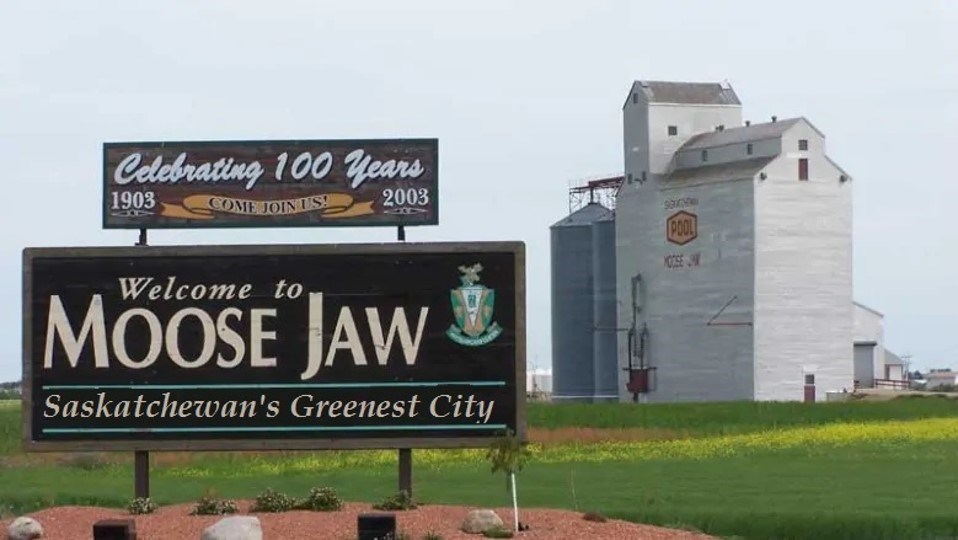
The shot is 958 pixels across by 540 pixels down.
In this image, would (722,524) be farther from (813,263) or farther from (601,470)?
(813,263)

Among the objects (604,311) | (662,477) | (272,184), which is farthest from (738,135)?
(272,184)

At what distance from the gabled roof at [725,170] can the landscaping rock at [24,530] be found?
59.6 m

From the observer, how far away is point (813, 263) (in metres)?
80.3

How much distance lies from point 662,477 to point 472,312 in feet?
38.6

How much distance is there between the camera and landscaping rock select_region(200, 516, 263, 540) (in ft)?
67.3

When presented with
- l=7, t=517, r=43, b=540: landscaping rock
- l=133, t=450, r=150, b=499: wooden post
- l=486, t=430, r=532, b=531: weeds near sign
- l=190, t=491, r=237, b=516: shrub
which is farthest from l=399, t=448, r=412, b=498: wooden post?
l=7, t=517, r=43, b=540: landscaping rock

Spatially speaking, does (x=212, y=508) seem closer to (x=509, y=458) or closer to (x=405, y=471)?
(x=405, y=471)

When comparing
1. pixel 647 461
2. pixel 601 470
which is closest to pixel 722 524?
pixel 601 470

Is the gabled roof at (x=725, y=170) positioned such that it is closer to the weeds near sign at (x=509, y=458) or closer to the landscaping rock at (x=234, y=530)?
the weeds near sign at (x=509, y=458)

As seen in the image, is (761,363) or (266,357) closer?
(266,357)

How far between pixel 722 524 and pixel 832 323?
5696 cm

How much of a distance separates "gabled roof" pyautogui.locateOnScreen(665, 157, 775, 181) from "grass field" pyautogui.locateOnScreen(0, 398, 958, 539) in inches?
748

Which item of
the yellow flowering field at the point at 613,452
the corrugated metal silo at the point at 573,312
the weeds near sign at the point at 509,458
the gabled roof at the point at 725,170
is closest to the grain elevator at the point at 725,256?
the gabled roof at the point at 725,170

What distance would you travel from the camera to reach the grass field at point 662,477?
26.3 metres
